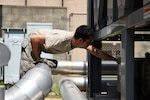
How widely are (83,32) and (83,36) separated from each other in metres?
0.07

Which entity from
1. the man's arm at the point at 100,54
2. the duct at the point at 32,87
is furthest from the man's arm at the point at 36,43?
the duct at the point at 32,87

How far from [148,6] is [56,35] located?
8.01 feet

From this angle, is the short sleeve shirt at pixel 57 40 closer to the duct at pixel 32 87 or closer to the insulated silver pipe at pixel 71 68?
the duct at pixel 32 87

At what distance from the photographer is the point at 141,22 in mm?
2258

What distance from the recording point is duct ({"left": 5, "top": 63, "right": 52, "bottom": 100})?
2.73 m

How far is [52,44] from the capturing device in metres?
4.41

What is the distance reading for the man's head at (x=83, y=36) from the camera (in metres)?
4.20

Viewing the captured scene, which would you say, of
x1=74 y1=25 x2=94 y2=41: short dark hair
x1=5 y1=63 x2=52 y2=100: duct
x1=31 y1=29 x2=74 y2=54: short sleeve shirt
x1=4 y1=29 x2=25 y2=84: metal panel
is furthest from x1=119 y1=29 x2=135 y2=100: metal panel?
x1=4 y1=29 x2=25 y2=84: metal panel

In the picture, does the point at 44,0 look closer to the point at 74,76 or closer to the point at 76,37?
the point at 74,76

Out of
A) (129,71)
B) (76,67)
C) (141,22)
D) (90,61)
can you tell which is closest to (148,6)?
(141,22)

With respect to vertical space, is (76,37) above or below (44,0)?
below

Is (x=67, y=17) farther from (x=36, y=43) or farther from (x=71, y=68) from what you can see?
(x=36, y=43)

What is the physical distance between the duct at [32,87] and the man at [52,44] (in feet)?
2.90

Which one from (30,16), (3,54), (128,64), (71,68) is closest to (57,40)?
(71,68)
